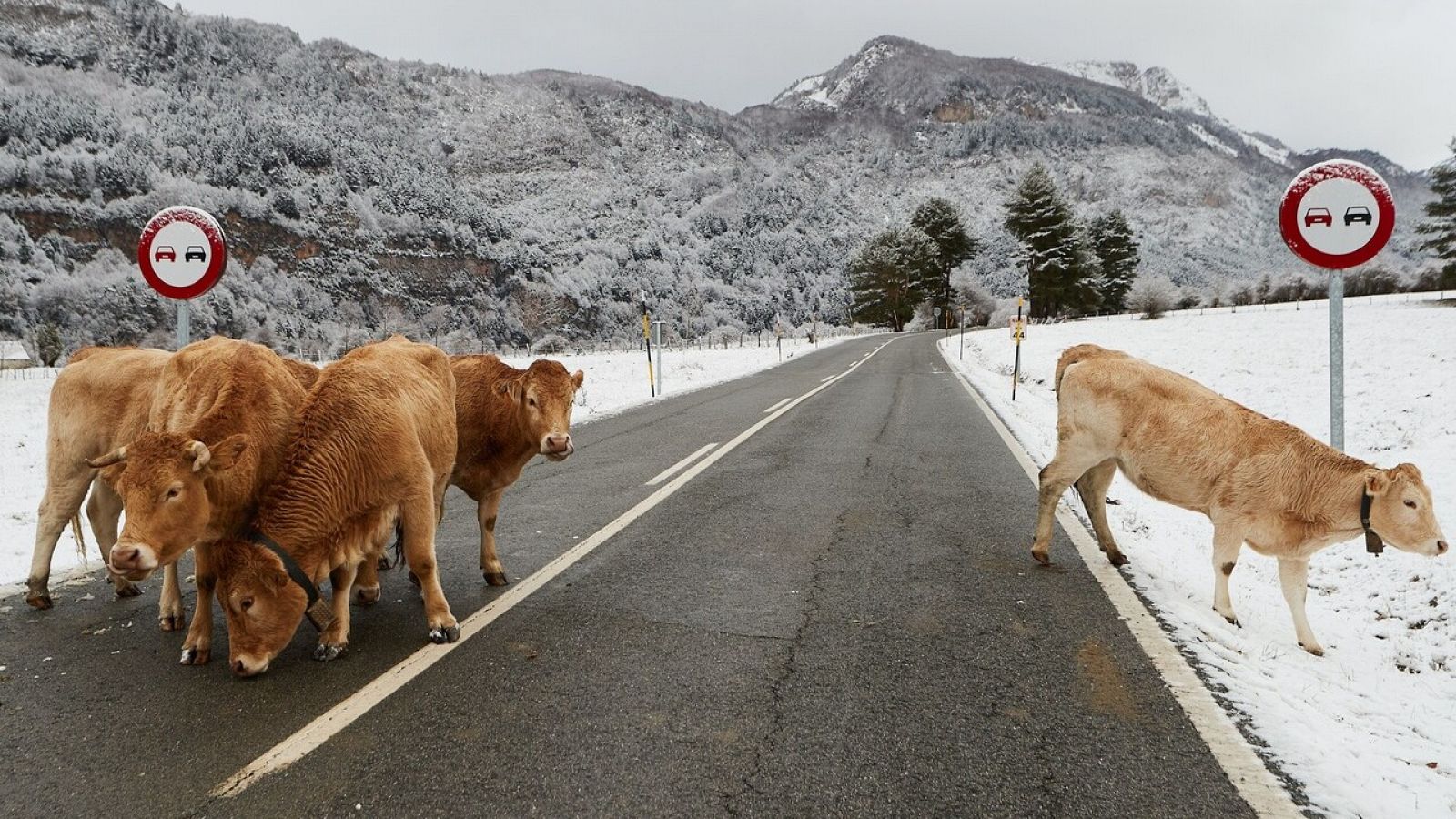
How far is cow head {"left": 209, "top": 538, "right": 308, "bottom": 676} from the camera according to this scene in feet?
9.17

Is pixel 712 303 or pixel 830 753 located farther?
pixel 712 303

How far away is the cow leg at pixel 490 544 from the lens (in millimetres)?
4418

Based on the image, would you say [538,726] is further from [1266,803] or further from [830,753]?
[1266,803]

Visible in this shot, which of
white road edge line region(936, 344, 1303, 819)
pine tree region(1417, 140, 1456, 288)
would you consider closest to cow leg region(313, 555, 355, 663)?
white road edge line region(936, 344, 1303, 819)

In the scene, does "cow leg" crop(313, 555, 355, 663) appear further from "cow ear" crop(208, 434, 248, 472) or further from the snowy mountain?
the snowy mountain

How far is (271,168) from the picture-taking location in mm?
66875

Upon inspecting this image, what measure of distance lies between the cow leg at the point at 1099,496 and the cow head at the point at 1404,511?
139 centimetres

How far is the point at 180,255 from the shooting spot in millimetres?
5543

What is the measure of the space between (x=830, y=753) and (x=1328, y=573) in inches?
222

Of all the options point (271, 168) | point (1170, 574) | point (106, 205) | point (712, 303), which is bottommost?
point (1170, 574)

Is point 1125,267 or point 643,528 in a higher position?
point 1125,267

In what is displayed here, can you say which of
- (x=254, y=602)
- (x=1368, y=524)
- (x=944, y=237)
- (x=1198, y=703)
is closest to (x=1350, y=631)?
(x=1368, y=524)

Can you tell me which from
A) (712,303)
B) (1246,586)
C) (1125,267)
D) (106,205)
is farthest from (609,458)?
(1125,267)

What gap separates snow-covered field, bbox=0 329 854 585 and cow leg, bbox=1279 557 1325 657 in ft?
25.4
